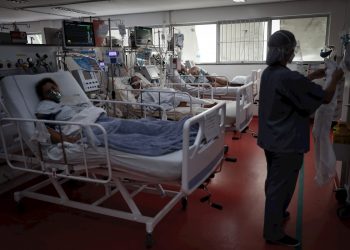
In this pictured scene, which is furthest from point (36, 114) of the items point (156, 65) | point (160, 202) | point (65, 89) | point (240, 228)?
point (156, 65)

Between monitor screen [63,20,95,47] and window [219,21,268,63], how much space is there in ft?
13.8

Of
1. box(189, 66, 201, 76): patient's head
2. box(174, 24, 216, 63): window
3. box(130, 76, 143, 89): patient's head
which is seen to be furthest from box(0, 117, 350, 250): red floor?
box(174, 24, 216, 63): window

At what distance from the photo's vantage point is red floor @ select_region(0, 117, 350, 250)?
6.81 feet

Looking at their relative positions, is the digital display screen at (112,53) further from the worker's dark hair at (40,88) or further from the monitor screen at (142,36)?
the worker's dark hair at (40,88)

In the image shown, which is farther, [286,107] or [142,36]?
[142,36]

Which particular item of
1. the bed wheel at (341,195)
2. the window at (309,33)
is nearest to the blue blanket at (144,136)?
the bed wheel at (341,195)

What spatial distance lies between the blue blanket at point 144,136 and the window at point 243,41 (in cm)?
495

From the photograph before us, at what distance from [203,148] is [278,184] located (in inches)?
20.6

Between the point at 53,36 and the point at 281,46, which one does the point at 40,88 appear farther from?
the point at 281,46

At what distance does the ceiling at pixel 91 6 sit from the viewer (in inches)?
239

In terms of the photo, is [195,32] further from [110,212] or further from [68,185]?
[110,212]

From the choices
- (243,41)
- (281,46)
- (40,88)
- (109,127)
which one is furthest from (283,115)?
(243,41)

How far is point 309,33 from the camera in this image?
248 inches

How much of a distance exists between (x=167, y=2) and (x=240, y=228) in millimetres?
5072
